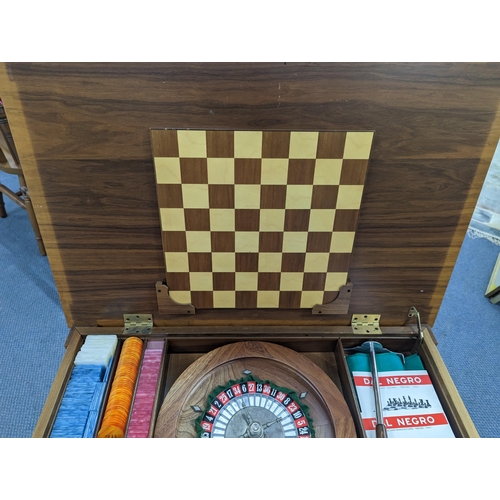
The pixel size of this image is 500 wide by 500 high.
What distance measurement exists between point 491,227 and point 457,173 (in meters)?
2.68

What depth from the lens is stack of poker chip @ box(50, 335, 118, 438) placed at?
4.08 ft

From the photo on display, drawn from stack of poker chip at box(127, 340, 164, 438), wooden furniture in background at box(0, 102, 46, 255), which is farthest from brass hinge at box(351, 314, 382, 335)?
wooden furniture in background at box(0, 102, 46, 255)

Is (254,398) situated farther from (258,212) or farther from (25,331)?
(25,331)

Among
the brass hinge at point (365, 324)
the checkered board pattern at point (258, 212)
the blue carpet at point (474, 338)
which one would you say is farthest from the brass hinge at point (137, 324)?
the blue carpet at point (474, 338)

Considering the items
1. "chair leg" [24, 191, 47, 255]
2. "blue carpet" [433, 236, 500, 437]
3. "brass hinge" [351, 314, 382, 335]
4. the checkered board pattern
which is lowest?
"brass hinge" [351, 314, 382, 335]

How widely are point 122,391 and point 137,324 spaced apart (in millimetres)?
256

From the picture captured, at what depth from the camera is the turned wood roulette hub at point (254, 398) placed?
1.29 metres

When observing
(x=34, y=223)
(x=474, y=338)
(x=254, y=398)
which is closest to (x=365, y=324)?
(x=254, y=398)

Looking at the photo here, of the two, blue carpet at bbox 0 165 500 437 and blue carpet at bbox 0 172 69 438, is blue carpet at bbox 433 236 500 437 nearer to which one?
blue carpet at bbox 0 165 500 437

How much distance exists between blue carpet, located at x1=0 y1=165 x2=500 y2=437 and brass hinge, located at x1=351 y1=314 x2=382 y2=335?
42.4 inches

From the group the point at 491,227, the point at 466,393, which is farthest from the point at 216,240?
the point at 491,227

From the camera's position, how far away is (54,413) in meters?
1.26

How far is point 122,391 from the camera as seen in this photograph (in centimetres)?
134

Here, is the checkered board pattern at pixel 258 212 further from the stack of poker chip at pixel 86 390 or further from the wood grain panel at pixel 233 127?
the stack of poker chip at pixel 86 390
